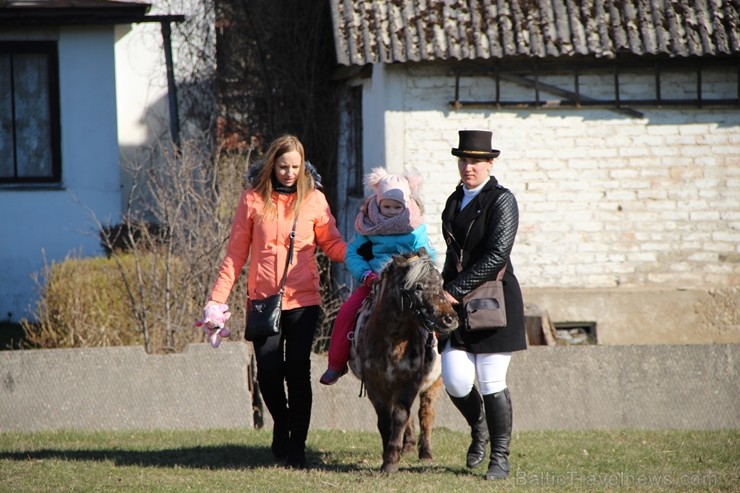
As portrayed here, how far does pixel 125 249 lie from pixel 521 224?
4.81m

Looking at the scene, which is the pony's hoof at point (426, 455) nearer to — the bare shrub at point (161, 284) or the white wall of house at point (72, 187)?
the bare shrub at point (161, 284)

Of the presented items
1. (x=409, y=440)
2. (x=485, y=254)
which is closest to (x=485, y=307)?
(x=485, y=254)

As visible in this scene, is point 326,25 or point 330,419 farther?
point 326,25

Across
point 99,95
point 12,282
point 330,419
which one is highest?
point 99,95

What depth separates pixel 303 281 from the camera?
6.52 metres

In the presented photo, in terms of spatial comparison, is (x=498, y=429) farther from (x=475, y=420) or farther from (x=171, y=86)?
(x=171, y=86)

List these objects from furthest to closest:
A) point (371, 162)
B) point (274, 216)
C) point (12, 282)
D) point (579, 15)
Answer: point (12, 282), point (371, 162), point (579, 15), point (274, 216)

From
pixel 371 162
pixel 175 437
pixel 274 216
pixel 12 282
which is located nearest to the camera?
pixel 274 216

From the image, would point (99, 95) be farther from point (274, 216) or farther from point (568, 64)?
point (274, 216)

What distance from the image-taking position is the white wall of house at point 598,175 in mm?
11703

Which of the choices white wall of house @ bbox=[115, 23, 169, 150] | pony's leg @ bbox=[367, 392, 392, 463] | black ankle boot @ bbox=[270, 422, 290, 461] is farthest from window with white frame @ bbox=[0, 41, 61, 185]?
pony's leg @ bbox=[367, 392, 392, 463]

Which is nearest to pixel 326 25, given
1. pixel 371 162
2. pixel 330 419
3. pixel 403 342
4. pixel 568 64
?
pixel 371 162

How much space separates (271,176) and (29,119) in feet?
27.4

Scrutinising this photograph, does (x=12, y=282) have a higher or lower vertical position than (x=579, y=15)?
lower
